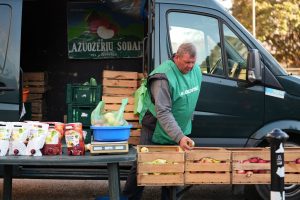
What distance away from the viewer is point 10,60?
5.70 meters

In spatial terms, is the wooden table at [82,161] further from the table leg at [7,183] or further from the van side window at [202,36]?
the van side window at [202,36]

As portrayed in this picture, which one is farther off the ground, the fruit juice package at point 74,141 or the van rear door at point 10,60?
the van rear door at point 10,60

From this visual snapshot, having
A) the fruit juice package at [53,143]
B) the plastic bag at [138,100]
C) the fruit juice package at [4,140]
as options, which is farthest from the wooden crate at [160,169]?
the plastic bag at [138,100]

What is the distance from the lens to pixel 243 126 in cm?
588

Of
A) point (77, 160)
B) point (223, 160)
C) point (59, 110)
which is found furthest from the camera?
point (59, 110)

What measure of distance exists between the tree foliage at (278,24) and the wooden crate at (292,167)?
2394 cm

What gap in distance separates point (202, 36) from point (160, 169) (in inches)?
86.3

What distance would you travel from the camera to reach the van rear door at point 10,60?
18.6 ft

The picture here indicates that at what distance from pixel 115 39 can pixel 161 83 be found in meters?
3.40

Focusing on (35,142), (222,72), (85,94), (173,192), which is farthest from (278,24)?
(35,142)

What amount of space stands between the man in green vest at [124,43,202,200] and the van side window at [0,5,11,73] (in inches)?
71.9

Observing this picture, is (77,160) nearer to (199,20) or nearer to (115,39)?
(199,20)

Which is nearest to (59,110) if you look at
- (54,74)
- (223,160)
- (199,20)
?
Result: (54,74)

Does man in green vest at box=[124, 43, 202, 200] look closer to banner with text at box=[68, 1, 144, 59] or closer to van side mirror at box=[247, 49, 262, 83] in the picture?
van side mirror at box=[247, 49, 262, 83]
